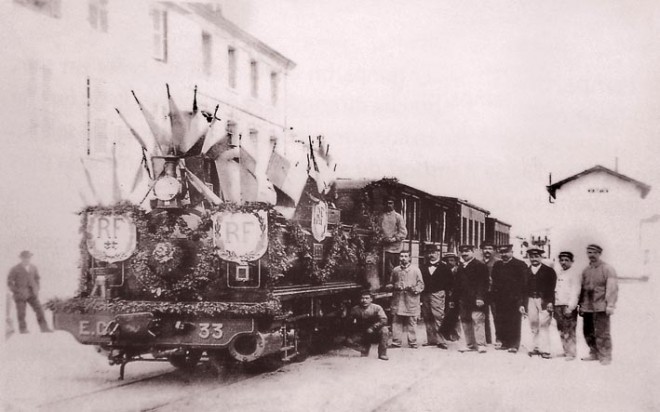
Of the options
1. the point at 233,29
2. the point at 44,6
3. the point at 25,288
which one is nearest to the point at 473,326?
the point at 233,29

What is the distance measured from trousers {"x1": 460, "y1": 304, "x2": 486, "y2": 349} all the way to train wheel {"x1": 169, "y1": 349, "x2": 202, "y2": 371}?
2.02 m

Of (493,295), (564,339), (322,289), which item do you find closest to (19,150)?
(322,289)

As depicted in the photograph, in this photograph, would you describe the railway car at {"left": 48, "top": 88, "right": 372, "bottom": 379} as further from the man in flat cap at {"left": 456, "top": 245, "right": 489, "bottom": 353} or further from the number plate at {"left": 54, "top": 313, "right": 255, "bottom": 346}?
the man in flat cap at {"left": 456, "top": 245, "right": 489, "bottom": 353}

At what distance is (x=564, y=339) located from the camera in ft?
18.1

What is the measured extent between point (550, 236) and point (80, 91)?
3761mm

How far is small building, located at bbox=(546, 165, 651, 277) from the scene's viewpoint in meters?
5.37

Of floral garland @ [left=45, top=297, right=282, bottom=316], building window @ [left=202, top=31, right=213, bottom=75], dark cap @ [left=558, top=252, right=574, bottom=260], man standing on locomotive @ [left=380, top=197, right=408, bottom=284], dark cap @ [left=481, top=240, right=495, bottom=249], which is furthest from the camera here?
man standing on locomotive @ [left=380, top=197, right=408, bottom=284]

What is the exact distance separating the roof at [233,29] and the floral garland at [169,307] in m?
1.90

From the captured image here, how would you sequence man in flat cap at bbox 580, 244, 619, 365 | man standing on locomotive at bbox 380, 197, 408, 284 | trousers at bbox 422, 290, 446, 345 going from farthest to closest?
man standing on locomotive at bbox 380, 197, 408, 284 < trousers at bbox 422, 290, 446, 345 < man in flat cap at bbox 580, 244, 619, 365

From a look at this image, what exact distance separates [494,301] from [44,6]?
4.14m

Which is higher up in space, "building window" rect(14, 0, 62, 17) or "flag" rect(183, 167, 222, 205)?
"building window" rect(14, 0, 62, 17)

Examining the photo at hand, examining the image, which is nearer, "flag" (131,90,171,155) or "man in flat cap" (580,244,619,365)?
"man in flat cap" (580,244,619,365)

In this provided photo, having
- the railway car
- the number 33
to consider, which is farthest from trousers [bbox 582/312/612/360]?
the number 33

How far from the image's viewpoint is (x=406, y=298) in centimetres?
597
